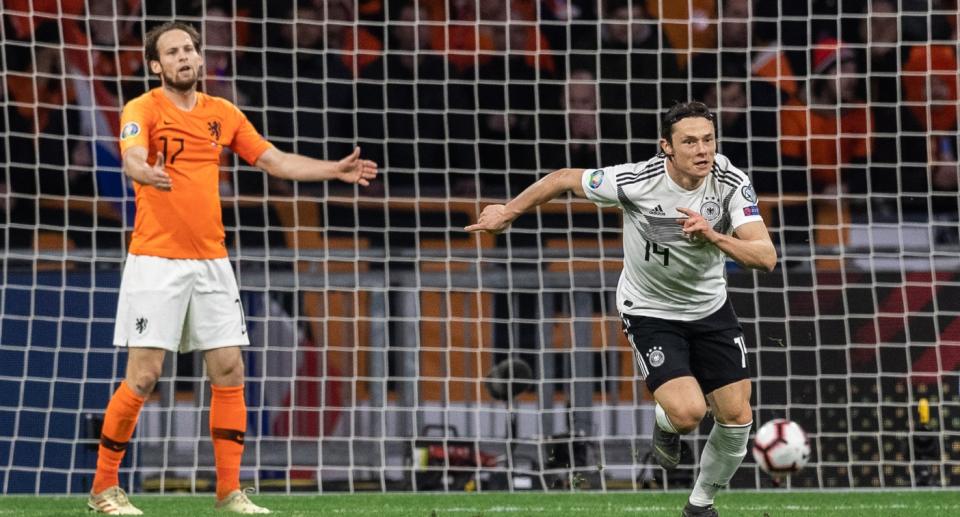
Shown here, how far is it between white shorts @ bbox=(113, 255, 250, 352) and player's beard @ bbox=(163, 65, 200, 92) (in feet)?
2.32

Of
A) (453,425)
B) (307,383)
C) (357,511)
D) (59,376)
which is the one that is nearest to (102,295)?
(59,376)


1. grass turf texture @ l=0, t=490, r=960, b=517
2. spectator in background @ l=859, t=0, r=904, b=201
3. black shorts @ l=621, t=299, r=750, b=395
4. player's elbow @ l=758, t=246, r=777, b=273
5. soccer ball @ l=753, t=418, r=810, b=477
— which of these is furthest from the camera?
spectator in background @ l=859, t=0, r=904, b=201

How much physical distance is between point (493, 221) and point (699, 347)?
1.04m

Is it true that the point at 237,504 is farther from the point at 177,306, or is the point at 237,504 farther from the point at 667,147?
the point at 667,147

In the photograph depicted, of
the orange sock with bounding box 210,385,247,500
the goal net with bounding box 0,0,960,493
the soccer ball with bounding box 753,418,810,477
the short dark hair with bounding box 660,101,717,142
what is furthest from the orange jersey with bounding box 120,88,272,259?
the goal net with bounding box 0,0,960,493

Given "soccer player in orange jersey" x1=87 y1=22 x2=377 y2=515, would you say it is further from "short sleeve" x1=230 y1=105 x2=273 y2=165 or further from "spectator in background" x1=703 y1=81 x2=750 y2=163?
"spectator in background" x1=703 y1=81 x2=750 y2=163

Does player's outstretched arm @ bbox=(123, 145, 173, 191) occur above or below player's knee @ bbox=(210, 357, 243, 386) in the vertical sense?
above

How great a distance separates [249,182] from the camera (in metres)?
11.4

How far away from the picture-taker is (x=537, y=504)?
23.3 ft

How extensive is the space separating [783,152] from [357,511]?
582 centimetres

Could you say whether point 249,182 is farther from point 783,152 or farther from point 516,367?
point 783,152

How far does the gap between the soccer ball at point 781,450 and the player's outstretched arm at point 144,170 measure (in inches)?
126

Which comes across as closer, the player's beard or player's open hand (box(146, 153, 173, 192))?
player's open hand (box(146, 153, 173, 192))

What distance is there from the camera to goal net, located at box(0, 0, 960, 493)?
928cm
